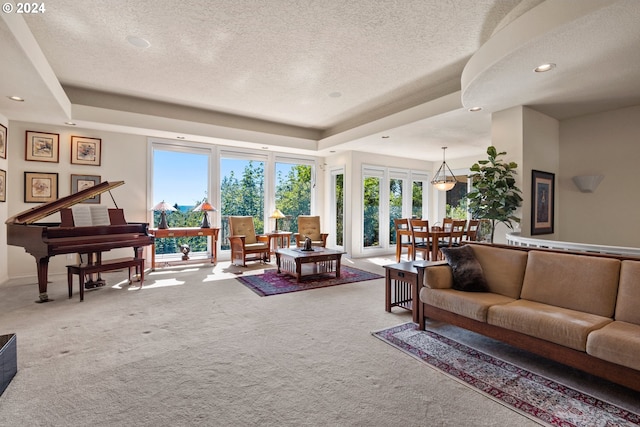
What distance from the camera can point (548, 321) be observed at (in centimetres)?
213

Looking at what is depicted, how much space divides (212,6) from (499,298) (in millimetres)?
3667

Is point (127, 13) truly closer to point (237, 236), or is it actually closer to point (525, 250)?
point (237, 236)

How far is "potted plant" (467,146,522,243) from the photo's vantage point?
407 centimetres

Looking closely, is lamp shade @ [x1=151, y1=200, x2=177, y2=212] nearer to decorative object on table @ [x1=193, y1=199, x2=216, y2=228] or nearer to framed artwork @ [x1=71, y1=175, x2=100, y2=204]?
decorative object on table @ [x1=193, y1=199, x2=216, y2=228]

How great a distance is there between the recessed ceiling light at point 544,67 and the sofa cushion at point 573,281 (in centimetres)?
179

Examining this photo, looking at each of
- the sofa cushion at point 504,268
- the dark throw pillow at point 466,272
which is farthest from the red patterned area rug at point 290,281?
the sofa cushion at point 504,268

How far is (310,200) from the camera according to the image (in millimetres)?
8273

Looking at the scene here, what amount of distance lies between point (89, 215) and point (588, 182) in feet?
24.3

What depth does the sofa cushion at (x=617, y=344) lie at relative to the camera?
1749mm

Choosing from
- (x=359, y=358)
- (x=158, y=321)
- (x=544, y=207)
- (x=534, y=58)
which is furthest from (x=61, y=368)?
(x=544, y=207)

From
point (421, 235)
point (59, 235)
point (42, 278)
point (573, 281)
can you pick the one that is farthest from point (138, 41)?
point (421, 235)

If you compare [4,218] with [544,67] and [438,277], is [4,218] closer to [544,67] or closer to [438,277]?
[438,277]

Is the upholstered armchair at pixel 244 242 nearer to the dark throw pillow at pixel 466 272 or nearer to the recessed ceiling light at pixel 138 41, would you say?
the recessed ceiling light at pixel 138 41

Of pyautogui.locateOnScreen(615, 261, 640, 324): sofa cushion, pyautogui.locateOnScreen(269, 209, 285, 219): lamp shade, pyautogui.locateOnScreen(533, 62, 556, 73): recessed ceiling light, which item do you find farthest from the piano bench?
pyautogui.locateOnScreen(533, 62, 556, 73): recessed ceiling light
